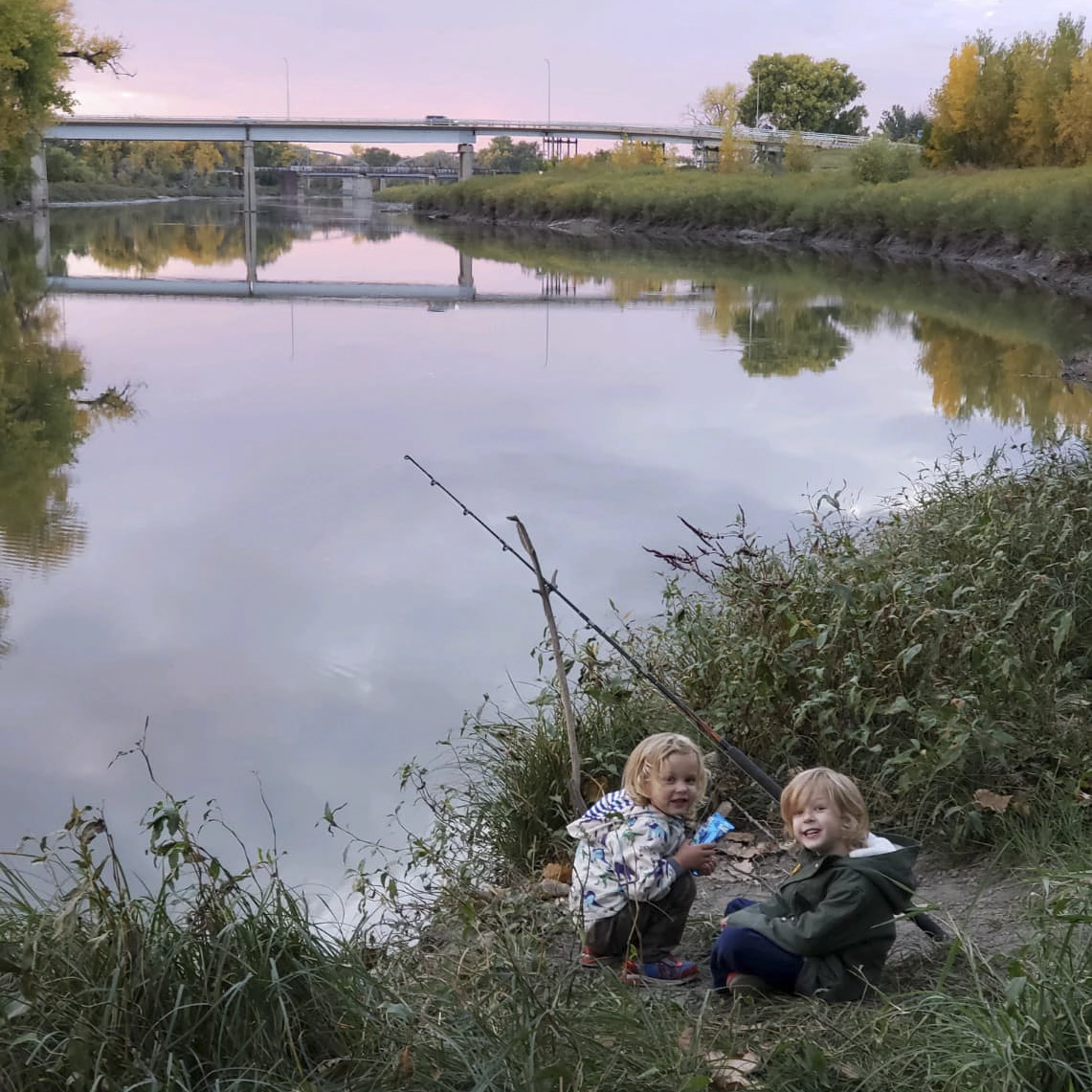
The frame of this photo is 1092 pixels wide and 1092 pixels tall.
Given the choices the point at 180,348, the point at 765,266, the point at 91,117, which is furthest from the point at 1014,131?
the point at 91,117

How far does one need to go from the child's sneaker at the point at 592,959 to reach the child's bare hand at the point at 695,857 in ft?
1.01

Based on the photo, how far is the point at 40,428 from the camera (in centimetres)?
1207

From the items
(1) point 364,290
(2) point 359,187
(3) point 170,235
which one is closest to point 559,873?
(1) point 364,290

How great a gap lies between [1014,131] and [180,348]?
33473 millimetres

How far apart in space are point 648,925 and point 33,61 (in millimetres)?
43536

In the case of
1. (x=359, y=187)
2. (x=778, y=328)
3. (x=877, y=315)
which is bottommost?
(x=778, y=328)

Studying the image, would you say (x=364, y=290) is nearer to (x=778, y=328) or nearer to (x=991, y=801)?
(x=778, y=328)

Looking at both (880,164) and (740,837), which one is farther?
(880,164)

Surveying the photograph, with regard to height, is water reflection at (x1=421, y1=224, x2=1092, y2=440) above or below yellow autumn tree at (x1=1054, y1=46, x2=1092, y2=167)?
below

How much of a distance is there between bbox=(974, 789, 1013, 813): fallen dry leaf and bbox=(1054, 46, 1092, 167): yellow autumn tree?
38253 millimetres

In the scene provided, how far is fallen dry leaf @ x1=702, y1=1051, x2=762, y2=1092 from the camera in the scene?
2779mm

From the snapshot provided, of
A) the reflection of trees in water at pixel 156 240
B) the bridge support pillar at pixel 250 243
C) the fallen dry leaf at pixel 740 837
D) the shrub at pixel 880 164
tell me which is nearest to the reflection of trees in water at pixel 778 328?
the bridge support pillar at pixel 250 243

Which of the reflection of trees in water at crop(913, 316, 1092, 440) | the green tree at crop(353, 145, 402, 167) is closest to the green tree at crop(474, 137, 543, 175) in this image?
the green tree at crop(353, 145, 402, 167)

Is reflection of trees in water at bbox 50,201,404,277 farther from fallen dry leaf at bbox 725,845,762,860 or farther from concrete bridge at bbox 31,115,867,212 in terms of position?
fallen dry leaf at bbox 725,845,762,860
